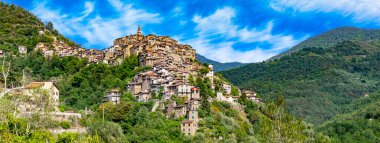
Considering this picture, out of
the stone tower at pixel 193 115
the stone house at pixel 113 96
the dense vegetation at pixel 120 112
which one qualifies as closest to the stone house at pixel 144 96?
the dense vegetation at pixel 120 112

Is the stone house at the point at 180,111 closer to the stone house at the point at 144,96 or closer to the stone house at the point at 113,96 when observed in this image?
the stone house at the point at 144,96

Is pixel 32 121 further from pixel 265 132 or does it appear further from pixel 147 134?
pixel 147 134

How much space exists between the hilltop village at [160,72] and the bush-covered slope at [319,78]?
4380cm

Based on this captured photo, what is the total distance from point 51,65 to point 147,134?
28302mm

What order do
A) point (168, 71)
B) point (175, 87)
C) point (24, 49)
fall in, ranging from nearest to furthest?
point (175, 87) → point (168, 71) → point (24, 49)

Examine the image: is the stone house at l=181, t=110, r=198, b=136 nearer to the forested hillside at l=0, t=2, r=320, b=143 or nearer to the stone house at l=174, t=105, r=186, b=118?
the forested hillside at l=0, t=2, r=320, b=143

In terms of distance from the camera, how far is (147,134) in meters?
50.8

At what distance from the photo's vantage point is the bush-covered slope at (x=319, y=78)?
387ft

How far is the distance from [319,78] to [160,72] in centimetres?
8466

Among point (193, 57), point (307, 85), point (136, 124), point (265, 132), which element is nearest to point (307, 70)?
point (307, 85)

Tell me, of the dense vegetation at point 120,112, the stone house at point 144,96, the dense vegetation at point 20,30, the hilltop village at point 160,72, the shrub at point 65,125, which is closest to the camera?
the dense vegetation at point 120,112

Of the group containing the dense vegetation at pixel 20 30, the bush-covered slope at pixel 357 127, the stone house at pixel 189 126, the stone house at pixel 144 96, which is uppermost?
the dense vegetation at pixel 20 30

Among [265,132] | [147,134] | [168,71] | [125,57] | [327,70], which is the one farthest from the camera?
[327,70]

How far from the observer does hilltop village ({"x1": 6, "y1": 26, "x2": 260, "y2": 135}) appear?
55375 millimetres
